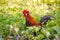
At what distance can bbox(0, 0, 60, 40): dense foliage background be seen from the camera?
13.6 ft

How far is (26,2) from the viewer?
598 cm

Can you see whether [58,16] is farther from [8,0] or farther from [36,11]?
[8,0]

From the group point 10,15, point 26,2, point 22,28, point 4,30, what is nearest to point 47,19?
point 22,28

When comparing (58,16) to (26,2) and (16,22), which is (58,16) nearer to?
(16,22)

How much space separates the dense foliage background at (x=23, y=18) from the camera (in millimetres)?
4141

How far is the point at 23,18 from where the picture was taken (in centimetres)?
498

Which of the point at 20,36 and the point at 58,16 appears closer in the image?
the point at 20,36

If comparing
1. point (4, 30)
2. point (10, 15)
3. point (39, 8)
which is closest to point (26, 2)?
point (39, 8)

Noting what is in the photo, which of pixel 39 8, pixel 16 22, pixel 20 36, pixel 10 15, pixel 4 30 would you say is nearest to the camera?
pixel 20 36

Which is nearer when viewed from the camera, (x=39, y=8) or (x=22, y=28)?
(x=22, y=28)

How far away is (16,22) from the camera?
4730mm

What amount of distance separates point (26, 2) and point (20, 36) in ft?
6.34

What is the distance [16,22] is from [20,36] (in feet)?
2.05

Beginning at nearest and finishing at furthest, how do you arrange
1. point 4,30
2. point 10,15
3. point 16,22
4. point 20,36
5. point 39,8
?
point 20,36 < point 4,30 < point 16,22 < point 10,15 < point 39,8
